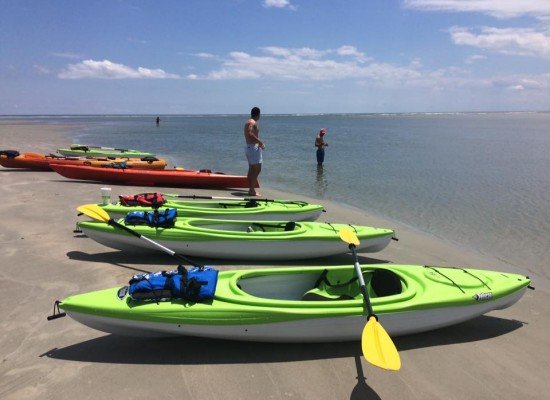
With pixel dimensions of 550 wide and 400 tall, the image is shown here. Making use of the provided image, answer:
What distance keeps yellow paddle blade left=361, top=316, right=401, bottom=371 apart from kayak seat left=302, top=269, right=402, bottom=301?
1097 mm

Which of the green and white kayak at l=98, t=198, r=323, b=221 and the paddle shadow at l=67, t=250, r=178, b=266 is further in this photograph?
the green and white kayak at l=98, t=198, r=323, b=221

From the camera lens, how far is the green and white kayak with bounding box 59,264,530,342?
3.75 m

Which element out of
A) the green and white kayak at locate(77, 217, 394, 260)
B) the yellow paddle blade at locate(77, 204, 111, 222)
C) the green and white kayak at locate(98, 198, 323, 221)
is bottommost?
the green and white kayak at locate(77, 217, 394, 260)

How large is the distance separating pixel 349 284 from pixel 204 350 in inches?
71.7

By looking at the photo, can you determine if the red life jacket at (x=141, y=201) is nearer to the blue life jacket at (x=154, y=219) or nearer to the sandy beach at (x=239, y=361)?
the blue life jacket at (x=154, y=219)

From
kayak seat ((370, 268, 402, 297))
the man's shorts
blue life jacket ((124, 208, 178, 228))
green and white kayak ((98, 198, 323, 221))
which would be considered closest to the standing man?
the man's shorts

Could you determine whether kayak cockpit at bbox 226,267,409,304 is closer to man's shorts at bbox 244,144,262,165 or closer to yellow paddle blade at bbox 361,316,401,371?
yellow paddle blade at bbox 361,316,401,371

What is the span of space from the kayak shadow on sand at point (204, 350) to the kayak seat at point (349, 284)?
2.24ft

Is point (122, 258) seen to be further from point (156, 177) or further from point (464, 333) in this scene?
point (156, 177)

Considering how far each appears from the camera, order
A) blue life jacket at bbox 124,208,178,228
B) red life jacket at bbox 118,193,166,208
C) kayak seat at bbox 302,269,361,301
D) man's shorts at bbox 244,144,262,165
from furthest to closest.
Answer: man's shorts at bbox 244,144,262,165
red life jacket at bbox 118,193,166,208
blue life jacket at bbox 124,208,178,228
kayak seat at bbox 302,269,361,301

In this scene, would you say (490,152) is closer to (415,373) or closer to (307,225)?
(307,225)

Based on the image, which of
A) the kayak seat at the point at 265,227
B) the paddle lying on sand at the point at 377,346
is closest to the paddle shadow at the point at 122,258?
the kayak seat at the point at 265,227

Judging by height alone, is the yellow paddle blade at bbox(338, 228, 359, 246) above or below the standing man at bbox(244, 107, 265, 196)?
below

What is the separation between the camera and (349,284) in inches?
190
